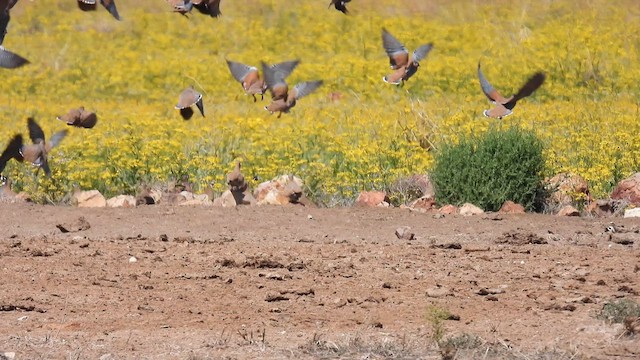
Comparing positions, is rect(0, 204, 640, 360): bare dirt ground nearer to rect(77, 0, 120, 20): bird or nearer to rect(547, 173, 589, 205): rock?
rect(547, 173, 589, 205): rock

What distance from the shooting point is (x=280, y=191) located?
10188 millimetres

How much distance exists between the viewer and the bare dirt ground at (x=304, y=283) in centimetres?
541

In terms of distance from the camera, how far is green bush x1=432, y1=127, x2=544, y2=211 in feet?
32.7

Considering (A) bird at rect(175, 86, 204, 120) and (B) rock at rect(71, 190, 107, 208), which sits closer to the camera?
(A) bird at rect(175, 86, 204, 120)

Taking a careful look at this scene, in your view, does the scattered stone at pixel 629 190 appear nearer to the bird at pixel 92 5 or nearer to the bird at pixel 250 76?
the bird at pixel 250 76

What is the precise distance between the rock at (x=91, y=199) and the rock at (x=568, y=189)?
11.8 ft

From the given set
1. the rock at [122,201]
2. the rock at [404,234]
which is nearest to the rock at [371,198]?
the rock at [404,234]

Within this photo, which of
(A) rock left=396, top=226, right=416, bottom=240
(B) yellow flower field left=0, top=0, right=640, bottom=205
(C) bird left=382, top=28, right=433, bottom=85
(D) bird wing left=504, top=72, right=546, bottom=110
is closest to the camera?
(D) bird wing left=504, top=72, right=546, bottom=110

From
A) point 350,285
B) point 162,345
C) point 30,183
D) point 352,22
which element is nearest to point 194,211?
point 30,183

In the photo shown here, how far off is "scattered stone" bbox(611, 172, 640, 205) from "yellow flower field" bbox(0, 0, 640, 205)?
418mm

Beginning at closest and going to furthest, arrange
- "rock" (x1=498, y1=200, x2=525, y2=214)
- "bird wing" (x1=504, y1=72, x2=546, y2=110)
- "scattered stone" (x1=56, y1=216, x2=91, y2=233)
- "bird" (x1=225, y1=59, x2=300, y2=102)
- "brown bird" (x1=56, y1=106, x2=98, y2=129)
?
"bird wing" (x1=504, y1=72, x2=546, y2=110)
"brown bird" (x1=56, y1=106, x2=98, y2=129)
"bird" (x1=225, y1=59, x2=300, y2=102)
"scattered stone" (x1=56, y1=216, x2=91, y2=233)
"rock" (x1=498, y1=200, x2=525, y2=214)

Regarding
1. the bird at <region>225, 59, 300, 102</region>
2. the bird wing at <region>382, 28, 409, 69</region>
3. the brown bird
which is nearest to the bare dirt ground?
the brown bird

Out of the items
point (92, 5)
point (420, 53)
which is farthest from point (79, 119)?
point (420, 53)

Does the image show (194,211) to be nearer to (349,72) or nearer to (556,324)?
(556,324)
